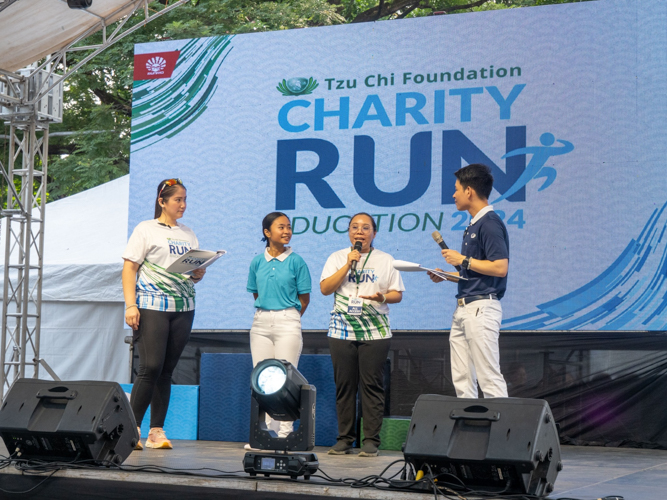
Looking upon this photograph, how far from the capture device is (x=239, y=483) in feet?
8.98

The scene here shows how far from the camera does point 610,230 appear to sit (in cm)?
511

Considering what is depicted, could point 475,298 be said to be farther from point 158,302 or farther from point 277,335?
point 158,302

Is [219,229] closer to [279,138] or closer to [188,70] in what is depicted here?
[279,138]

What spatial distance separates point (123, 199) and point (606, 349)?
4698 mm

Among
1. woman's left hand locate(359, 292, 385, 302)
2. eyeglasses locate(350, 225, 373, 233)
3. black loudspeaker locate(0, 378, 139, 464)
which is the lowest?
black loudspeaker locate(0, 378, 139, 464)

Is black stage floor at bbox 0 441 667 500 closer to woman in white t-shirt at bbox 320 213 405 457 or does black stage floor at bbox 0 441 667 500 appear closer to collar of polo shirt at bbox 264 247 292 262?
woman in white t-shirt at bbox 320 213 405 457

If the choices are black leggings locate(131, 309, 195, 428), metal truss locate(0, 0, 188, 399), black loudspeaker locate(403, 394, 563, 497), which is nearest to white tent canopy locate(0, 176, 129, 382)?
metal truss locate(0, 0, 188, 399)

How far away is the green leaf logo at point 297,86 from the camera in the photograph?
5980 mm

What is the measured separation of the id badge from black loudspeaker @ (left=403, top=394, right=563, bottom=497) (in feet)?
4.45

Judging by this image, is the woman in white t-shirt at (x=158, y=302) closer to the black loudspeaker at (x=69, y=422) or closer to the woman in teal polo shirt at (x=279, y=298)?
the woman in teal polo shirt at (x=279, y=298)

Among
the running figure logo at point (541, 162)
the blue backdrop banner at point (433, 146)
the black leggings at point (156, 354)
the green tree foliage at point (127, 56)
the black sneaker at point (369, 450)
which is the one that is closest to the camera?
the black leggings at point (156, 354)

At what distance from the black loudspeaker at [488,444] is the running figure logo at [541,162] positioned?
286 centimetres

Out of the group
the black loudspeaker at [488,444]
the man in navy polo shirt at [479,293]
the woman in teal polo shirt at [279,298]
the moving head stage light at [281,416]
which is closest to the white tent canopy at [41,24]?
the woman in teal polo shirt at [279,298]

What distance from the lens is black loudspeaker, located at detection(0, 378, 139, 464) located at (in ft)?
9.82
